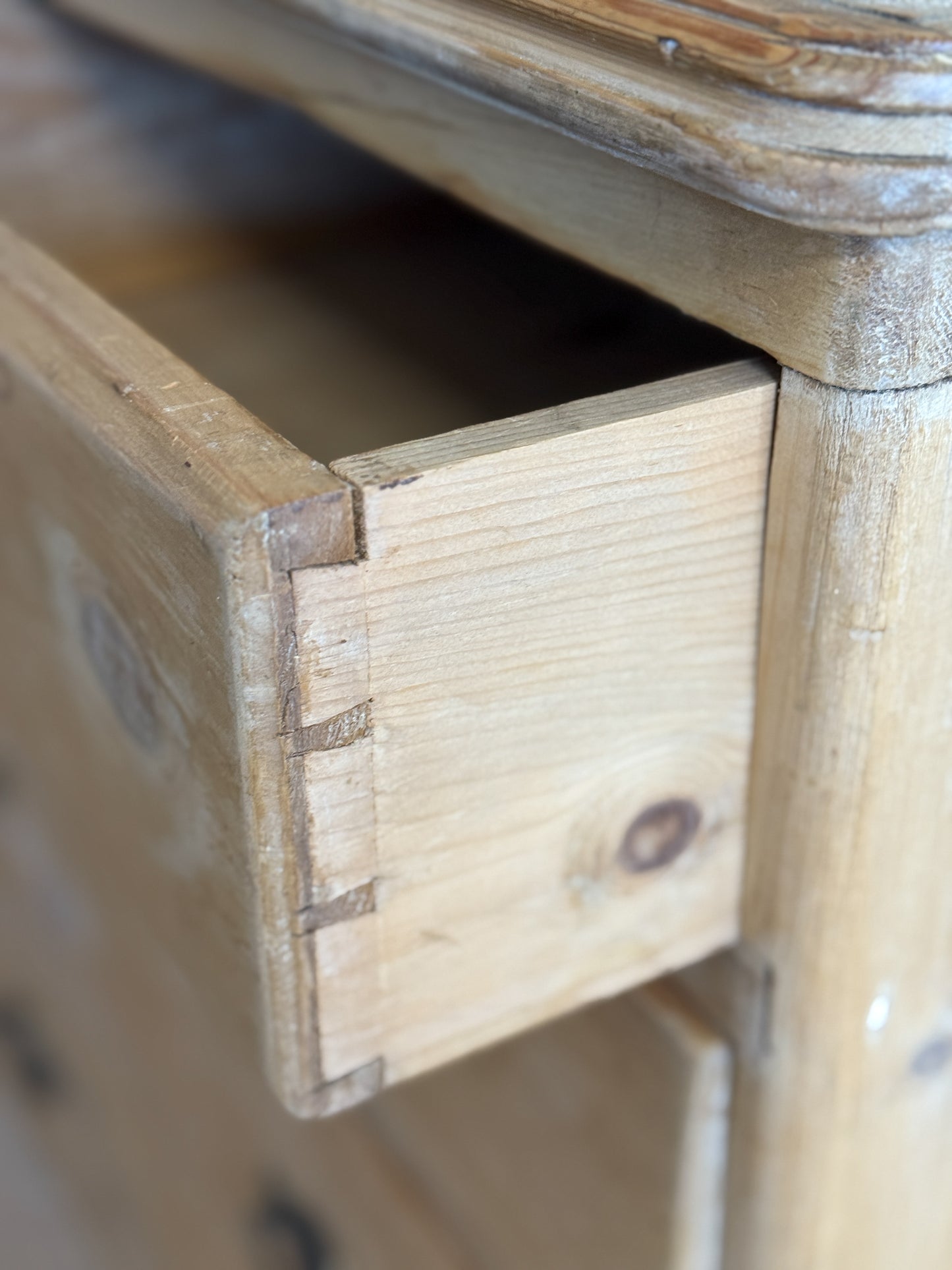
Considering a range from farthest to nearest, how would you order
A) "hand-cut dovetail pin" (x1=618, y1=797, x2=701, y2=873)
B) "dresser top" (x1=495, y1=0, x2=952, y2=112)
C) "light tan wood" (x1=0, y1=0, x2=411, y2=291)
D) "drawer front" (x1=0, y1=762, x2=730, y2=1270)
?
"light tan wood" (x1=0, y1=0, x2=411, y2=291), "drawer front" (x1=0, y1=762, x2=730, y2=1270), "hand-cut dovetail pin" (x1=618, y1=797, x2=701, y2=873), "dresser top" (x1=495, y1=0, x2=952, y2=112)

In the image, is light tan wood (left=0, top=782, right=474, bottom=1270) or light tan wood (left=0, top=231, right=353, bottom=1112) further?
light tan wood (left=0, top=782, right=474, bottom=1270)

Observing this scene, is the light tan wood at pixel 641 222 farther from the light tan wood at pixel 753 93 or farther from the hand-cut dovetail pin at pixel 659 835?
the hand-cut dovetail pin at pixel 659 835

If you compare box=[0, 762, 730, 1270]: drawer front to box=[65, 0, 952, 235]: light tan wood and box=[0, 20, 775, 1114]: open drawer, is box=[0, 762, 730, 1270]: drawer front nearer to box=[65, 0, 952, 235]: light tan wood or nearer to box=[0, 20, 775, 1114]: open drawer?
box=[0, 20, 775, 1114]: open drawer

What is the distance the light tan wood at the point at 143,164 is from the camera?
68cm

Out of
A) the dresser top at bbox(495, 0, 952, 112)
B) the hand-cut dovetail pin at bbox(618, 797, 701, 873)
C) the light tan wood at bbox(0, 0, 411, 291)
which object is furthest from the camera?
the light tan wood at bbox(0, 0, 411, 291)

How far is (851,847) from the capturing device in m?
0.39

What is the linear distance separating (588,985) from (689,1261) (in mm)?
156

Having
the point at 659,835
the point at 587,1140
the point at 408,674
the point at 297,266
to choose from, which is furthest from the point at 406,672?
the point at 297,266

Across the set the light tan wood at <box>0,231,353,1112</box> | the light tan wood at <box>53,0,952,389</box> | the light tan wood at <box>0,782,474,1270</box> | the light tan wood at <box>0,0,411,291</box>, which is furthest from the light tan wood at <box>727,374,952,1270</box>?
the light tan wood at <box>0,0,411,291</box>

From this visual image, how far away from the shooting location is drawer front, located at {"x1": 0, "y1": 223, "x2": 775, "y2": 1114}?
1.03 ft

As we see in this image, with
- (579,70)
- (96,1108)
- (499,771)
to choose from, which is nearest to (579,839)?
(499,771)

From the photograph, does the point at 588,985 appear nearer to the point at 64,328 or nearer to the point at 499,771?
the point at 499,771

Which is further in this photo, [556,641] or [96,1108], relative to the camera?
[96,1108]

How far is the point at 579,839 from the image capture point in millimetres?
387
